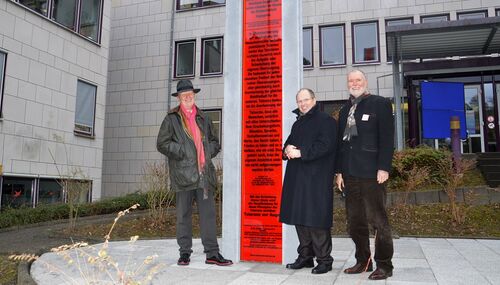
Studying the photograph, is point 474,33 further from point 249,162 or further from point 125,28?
point 125,28

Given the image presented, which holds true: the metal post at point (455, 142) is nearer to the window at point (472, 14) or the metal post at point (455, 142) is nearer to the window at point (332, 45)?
the window at point (472, 14)

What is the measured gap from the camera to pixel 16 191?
1316 centimetres

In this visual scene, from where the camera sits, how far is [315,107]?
5359mm

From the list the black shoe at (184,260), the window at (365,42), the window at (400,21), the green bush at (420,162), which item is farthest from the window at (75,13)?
the green bush at (420,162)

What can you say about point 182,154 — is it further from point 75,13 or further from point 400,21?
point 400,21

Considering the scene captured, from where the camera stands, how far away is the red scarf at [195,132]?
5.72 meters

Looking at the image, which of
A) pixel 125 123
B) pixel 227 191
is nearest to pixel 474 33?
pixel 227 191

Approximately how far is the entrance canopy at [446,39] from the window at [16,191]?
11427 millimetres

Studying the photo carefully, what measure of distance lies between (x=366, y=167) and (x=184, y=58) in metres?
16.9

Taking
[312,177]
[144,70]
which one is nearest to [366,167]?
[312,177]

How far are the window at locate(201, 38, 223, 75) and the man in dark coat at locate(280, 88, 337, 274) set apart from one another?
1519 cm

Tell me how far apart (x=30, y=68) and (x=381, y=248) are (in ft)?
40.0

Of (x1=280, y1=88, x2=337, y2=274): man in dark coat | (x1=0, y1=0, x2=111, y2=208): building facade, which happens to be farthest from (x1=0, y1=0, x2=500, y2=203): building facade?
(x1=280, y1=88, x2=337, y2=274): man in dark coat

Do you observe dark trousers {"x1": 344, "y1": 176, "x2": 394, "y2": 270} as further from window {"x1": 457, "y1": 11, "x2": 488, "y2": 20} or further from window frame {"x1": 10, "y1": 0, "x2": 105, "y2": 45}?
window {"x1": 457, "y1": 11, "x2": 488, "y2": 20}
